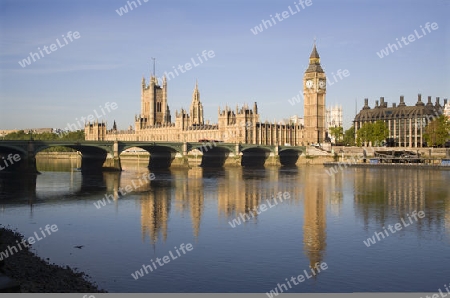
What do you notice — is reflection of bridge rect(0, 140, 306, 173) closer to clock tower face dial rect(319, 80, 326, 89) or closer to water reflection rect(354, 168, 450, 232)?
clock tower face dial rect(319, 80, 326, 89)

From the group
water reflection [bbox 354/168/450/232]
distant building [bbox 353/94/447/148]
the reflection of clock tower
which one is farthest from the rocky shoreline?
the reflection of clock tower

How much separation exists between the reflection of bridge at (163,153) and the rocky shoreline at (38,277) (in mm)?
43460

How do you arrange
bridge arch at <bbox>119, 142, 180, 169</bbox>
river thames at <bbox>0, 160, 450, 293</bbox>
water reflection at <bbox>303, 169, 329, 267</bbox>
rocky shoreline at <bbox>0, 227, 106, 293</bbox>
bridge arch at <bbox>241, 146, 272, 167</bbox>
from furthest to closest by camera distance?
1. bridge arch at <bbox>241, 146, 272, 167</bbox>
2. bridge arch at <bbox>119, 142, 180, 169</bbox>
3. water reflection at <bbox>303, 169, 329, 267</bbox>
4. river thames at <bbox>0, 160, 450, 293</bbox>
5. rocky shoreline at <bbox>0, 227, 106, 293</bbox>

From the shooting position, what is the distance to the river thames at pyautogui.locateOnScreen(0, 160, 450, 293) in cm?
1791

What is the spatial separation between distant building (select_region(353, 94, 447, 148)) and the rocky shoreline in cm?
10767

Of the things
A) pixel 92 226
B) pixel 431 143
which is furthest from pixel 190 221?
pixel 431 143

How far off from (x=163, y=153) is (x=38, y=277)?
237 ft

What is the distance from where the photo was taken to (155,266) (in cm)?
1930

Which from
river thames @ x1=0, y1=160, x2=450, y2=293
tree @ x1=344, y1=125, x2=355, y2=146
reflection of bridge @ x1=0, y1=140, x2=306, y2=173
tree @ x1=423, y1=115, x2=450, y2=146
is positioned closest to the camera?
river thames @ x1=0, y1=160, x2=450, y2=293

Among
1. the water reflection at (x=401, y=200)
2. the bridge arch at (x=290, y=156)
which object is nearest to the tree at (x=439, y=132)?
the bridge arch at (x=290, y=156)

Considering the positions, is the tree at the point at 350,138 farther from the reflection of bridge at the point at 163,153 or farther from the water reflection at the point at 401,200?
the water reflection at the point at 401,200

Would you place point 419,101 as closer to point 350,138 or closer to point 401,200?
point 350,138
